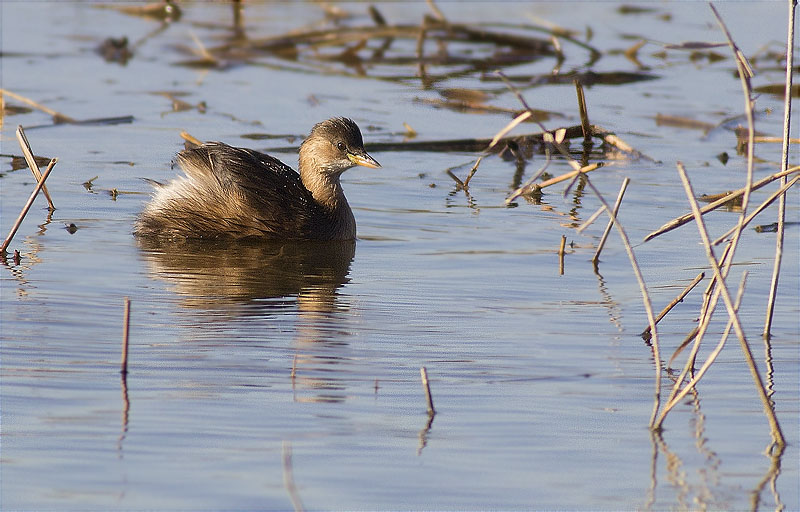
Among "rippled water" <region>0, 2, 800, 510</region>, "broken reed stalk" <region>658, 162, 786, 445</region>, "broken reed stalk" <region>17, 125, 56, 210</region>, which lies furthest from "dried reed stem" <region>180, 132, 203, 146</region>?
"broken reed stalk" <region>658, 162, 786, 445</region>

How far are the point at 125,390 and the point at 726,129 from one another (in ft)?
29.9

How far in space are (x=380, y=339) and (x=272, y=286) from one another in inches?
58.8

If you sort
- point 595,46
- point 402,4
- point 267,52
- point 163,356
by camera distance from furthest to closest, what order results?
point 402,4
point 595,46
point 267,52
point 163,356

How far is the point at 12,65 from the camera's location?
51.0 feet

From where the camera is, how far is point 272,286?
26.7 ft

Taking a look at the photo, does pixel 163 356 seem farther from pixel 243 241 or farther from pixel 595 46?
pixel 595 46

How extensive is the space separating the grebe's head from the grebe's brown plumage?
0.45 m

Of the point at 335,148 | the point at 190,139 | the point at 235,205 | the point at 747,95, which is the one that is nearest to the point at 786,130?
the point at 747,95

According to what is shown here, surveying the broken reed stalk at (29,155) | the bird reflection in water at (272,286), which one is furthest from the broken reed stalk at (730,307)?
the broken reed stalk at (29,155)

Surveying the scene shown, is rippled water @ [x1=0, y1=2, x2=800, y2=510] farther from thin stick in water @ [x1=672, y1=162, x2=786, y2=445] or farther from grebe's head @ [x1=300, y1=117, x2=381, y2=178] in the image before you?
grebe's head @ [x1=300, y1=117, x2=381, y2=178]

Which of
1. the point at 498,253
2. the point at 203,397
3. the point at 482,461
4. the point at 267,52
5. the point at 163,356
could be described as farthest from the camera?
the point at 267,52

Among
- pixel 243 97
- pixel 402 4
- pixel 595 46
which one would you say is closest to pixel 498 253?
pixel 243 97

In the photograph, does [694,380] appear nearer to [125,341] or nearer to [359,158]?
[125,341]

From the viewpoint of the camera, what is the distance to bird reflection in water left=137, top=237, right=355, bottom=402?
21.2 feet
